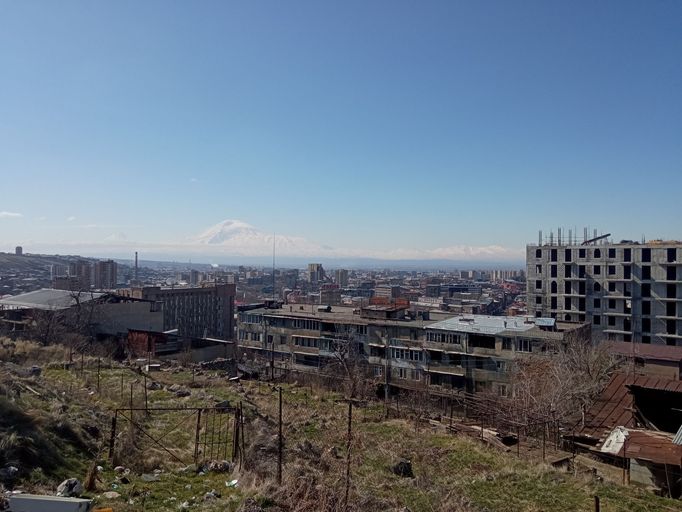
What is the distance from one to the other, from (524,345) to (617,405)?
595 inches

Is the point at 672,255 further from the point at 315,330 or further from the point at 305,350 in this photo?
the point at 305,350

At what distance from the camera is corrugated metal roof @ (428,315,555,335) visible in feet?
111

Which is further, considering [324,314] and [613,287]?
[613,287]

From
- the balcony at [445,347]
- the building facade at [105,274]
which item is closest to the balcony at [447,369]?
the balcony at [445,347]

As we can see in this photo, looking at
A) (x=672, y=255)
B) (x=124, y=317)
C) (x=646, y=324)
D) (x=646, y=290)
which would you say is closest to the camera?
(x=124, y=317)

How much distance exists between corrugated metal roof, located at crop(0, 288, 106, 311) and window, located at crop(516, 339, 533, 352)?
30.1 meters

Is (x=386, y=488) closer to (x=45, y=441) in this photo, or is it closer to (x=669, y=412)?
(x=45, y=441)

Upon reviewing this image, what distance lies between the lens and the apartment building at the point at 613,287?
51.0 m

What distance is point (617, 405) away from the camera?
16906mm

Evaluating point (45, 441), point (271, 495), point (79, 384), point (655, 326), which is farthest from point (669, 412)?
point (655, 326)

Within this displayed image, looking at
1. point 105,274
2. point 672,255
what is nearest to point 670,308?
point 672,255

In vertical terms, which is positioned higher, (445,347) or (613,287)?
(613,287)

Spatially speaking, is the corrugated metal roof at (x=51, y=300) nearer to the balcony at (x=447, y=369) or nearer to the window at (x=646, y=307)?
the balcony at (x=447, y=369)

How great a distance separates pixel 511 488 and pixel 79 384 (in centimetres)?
1502
